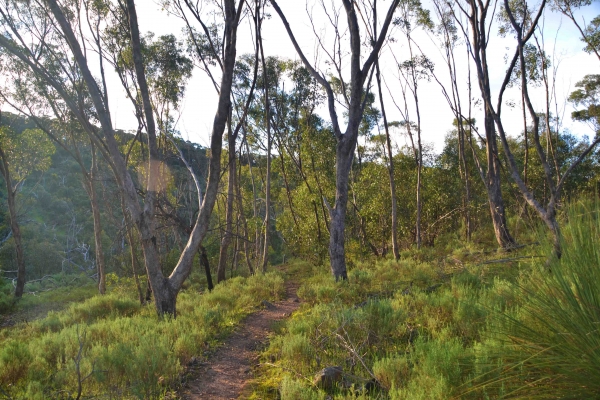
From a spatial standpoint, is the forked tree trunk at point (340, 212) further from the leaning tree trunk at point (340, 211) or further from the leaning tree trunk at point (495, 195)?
the leaning tree trunk at point (495, 195)

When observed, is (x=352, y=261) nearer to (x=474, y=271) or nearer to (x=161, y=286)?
(x=474, y=271)

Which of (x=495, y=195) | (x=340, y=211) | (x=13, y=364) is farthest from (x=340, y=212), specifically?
(x=13, y=364)

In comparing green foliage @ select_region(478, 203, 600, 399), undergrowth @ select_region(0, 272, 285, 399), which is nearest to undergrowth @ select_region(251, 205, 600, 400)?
green foliage @ select_region(478, 203, 600, 399)

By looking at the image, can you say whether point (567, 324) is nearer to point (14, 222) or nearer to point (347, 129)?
point (347, 129)

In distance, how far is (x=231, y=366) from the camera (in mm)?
5273

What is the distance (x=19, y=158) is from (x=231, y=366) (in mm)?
18019

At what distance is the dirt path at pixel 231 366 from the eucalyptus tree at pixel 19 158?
13.3 metres

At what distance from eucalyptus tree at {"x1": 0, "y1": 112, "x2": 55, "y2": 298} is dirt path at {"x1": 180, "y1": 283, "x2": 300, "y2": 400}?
1334 centimetres

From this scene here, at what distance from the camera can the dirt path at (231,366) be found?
172 inches

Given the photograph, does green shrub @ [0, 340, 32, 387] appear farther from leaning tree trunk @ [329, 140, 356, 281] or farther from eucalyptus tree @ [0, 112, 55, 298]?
eucalyptus tree @ [0, 112, 55, 298]

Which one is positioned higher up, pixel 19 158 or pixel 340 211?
pixel 19 158

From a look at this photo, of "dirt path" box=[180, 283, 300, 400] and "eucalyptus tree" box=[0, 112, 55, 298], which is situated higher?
"eucalyptus tree" box=[0, 112, 55, 298]

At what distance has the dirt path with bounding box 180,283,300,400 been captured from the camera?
14.3 feet

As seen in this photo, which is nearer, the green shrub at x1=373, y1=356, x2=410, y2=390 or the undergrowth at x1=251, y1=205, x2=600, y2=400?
the undergrowth at x1=251, y1=205, x2=600, y2=400
